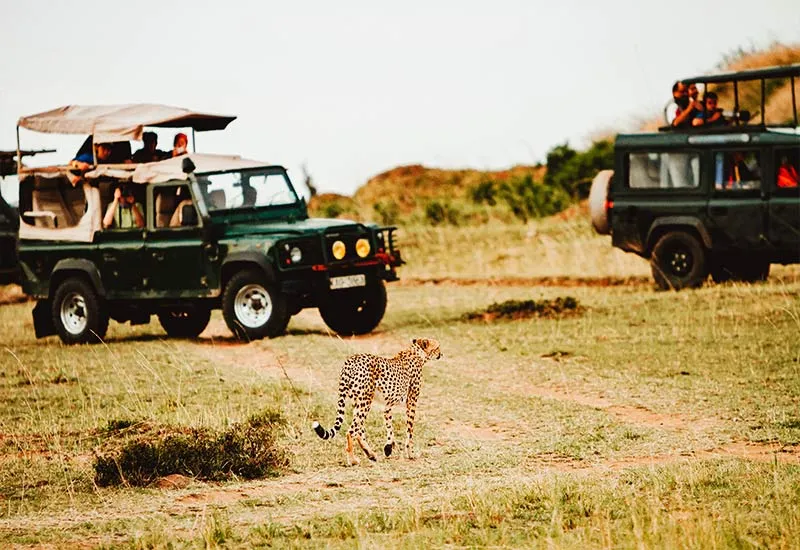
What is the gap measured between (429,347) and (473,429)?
7.19ft

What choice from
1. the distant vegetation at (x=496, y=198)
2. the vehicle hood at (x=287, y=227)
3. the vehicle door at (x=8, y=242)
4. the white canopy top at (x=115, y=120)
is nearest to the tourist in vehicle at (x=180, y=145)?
the white canopy top at (x=115, y=120)

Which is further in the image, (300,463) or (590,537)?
(300,463)

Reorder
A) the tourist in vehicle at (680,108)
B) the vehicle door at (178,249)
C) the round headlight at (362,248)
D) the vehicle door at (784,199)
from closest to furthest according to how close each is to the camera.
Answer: the round headlight at (362,248) < the vehicle door at (178,249) < the vehicle door at (784,199) < the tourist in vehicle at (680,108)

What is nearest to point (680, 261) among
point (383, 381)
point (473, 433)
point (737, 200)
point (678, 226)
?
point (678, 226)

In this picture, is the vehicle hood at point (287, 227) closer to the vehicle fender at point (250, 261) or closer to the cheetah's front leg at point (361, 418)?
the vehicle fender at point (250, 261)

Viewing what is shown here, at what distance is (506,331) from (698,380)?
4630 mm

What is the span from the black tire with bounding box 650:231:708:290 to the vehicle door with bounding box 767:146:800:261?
1.16 metres

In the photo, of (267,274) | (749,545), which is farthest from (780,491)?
(267,274)

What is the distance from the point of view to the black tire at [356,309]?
17.5 metres

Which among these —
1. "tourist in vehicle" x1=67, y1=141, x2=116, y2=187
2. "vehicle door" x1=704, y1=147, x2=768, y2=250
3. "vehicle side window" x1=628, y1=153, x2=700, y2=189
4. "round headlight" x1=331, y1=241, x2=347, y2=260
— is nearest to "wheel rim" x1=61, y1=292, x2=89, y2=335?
"tourist in vehicle" x1=67, y1=141, x2=116, y2=187

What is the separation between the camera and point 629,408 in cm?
1184

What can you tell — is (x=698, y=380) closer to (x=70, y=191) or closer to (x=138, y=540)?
(x=138, y=540)

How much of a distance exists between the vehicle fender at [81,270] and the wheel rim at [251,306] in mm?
2015

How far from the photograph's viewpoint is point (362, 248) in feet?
56.1
